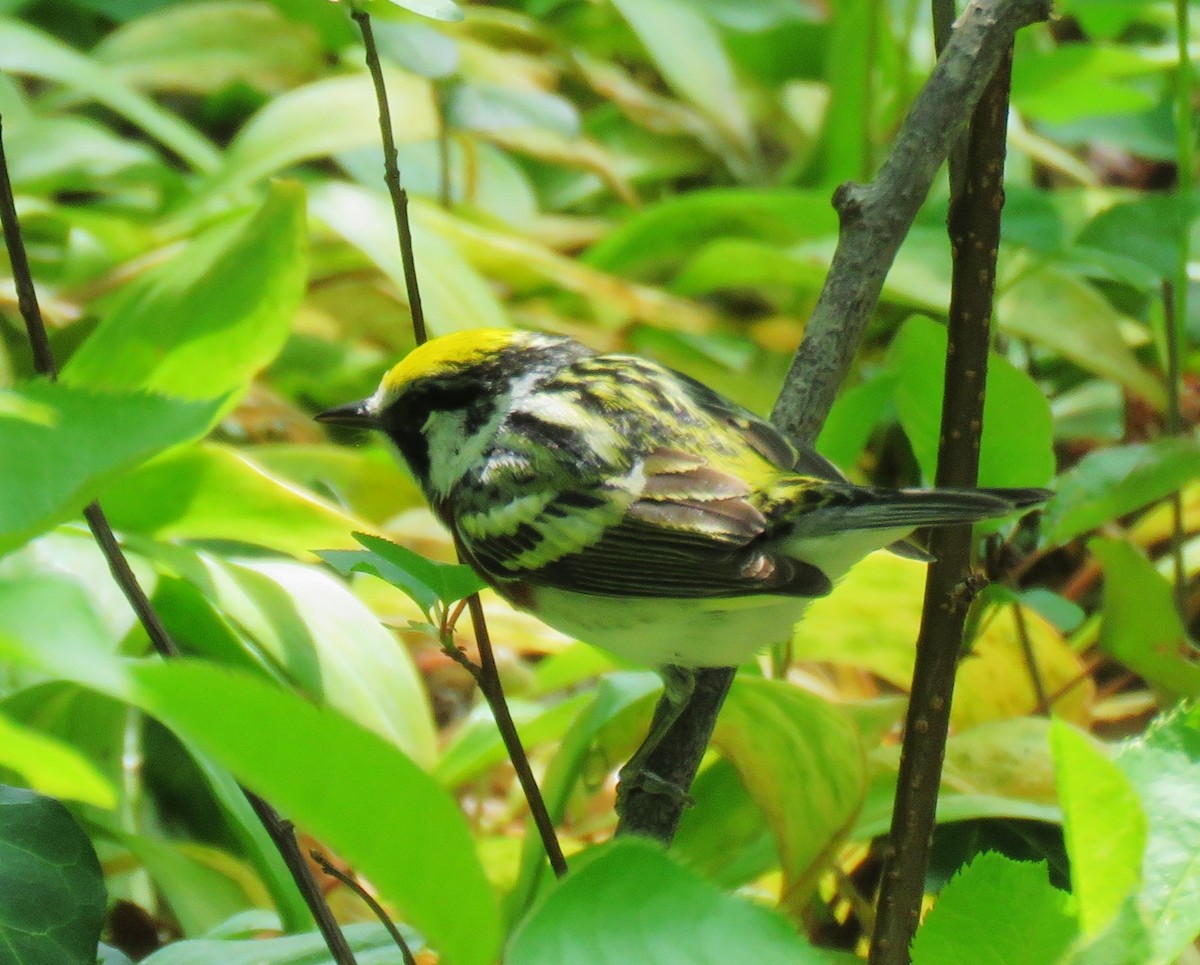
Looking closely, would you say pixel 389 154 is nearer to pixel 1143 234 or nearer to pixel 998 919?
pixel 998 919

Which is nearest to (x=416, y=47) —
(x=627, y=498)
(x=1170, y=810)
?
(x=627, y=498)

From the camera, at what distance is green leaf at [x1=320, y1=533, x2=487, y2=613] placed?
86 cm

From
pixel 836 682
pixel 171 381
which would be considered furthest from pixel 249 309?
pixel 836 682

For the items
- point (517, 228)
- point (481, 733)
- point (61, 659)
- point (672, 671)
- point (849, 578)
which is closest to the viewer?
point (61, 659)

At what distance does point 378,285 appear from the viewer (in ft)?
9.01

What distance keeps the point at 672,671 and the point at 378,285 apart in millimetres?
1581

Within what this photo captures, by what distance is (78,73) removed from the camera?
8.57ft

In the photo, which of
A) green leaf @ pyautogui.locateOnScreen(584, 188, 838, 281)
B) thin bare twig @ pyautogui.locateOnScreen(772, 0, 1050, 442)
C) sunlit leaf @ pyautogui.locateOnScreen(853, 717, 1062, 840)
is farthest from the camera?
green leaf @ pyautogui.locateOnScreen(584, 188, 838, 281)

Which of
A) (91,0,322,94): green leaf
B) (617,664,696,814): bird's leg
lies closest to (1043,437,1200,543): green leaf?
(617,664,696,814): bird's leg

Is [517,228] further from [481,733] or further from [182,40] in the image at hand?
[481,733]

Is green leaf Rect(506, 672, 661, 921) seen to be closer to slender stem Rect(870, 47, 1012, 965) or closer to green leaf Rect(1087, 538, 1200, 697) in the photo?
slender stem Rect(870, 47, 1012, 965)

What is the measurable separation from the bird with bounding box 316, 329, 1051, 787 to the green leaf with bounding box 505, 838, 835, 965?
0.64 meters

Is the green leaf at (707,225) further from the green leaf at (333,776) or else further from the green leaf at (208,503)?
the green leaf at (333,776)

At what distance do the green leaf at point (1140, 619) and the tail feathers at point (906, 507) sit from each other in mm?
402
